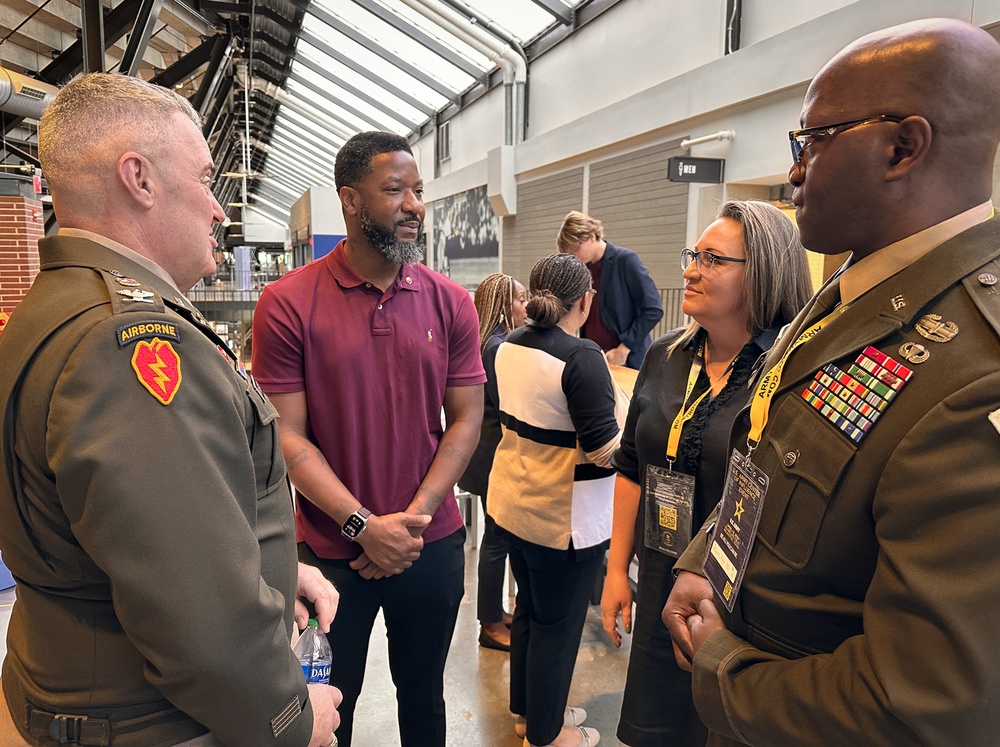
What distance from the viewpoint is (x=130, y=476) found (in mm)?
876

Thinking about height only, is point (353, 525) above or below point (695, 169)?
below

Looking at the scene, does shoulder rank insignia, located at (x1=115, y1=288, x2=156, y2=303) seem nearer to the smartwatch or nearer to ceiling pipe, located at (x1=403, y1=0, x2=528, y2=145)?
the smartwatch

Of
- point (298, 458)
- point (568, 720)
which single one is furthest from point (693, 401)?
point (568, 720)

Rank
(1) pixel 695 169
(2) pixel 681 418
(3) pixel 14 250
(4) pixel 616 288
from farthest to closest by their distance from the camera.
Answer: (3) pixel 14 250, (1) pixel 695 169, (4) pixel 616 288, (2) pixel 681 418

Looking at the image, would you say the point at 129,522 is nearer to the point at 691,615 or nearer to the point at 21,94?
the point at 691,615

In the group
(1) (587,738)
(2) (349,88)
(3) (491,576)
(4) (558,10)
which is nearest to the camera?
(1) (587,738)

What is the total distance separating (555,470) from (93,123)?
1656mm

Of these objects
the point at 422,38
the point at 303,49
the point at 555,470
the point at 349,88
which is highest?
the point at 303,49

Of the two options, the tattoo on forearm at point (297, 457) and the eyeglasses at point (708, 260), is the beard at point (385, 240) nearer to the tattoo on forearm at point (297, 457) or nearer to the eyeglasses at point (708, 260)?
the tattoo on forearm at point (297, 457)

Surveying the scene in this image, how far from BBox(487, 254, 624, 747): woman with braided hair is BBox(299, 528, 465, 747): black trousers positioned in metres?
0.38

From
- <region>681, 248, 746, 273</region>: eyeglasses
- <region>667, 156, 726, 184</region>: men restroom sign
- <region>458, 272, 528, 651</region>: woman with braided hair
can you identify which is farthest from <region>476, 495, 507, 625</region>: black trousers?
<region>667, 156, 726, 184</region>: men restroom sign

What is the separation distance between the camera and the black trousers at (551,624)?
222cm

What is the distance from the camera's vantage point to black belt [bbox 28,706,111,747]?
3.20ft

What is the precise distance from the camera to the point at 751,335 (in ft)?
5.62
